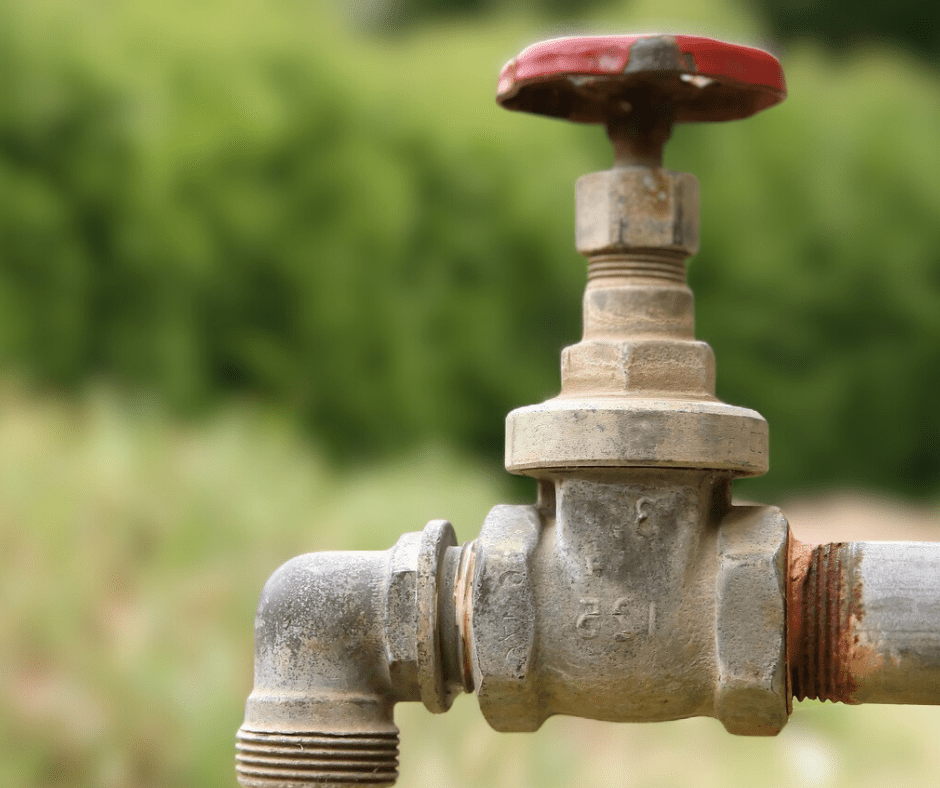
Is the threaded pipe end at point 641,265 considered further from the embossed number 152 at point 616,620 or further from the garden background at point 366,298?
the garden background at point 366,298

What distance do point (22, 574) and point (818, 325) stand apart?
6.50 ft

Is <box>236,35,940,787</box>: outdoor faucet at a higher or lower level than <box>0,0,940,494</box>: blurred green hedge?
lower

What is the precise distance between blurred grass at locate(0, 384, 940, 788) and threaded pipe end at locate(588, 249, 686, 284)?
1.05 m

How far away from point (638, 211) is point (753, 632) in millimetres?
269

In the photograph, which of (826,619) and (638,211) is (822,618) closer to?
(826,619)

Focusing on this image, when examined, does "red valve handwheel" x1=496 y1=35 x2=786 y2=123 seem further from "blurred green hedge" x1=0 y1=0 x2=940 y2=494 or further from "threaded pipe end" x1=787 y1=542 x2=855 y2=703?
"blurred green hedge" x1=0 y1=0 x2=940 y2=494

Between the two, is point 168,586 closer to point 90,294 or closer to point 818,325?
point 90,294

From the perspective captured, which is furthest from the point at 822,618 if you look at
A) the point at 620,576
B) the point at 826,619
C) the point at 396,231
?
the point at 396,231

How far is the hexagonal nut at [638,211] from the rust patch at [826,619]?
0.21m

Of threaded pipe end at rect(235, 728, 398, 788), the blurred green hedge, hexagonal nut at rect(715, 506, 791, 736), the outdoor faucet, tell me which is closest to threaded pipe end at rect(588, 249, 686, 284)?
the outdoor faucet

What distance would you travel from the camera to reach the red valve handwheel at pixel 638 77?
0.75m

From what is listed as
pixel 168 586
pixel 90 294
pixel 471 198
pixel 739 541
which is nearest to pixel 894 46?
pixel 471 198

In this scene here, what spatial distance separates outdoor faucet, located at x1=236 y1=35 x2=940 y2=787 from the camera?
28.8 inches

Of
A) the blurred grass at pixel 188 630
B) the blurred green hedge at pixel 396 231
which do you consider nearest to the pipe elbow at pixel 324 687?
the blurred grass at pixel 188 630
